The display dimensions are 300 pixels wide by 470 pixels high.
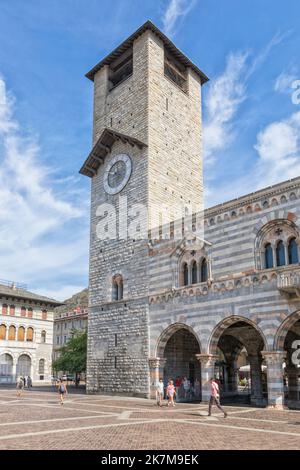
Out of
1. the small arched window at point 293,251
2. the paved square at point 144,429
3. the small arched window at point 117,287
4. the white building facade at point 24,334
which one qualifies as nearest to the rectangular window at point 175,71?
the small arched window at point 117,287

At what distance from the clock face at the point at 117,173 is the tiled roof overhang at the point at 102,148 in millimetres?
Answer: 1055

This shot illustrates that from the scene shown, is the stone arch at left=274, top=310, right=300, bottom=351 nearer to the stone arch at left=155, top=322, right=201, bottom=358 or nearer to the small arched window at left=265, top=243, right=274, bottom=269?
the small arched window at left=265, top=243, right=274, bottom=269

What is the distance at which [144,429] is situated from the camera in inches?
536

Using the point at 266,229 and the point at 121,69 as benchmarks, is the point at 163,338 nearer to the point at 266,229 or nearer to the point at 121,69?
the point at 266,229

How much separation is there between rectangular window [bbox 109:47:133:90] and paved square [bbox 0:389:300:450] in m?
26.2

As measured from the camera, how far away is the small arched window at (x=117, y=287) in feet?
99.0

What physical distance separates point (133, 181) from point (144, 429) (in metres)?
19.8

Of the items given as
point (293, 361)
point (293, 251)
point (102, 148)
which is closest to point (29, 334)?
point (102, 148)

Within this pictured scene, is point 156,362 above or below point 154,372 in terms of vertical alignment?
above

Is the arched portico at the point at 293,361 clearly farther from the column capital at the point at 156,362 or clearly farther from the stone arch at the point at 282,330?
the column capital at the point at 156,362

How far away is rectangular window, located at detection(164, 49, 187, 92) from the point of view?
35.7m
